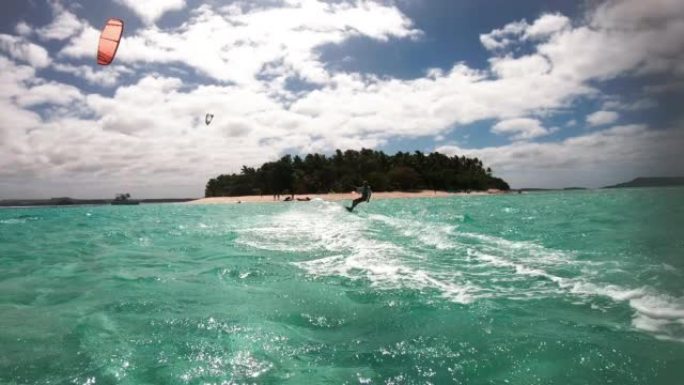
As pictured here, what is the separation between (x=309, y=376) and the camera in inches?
173

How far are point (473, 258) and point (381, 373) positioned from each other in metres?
7.74

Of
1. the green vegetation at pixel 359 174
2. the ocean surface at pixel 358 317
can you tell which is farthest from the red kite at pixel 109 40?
the green vegetation at pixel 359 174

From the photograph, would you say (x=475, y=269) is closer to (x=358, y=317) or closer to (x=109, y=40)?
(x=358, y=317)

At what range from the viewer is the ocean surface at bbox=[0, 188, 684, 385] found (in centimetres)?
445

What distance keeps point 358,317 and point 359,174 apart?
10456 cm

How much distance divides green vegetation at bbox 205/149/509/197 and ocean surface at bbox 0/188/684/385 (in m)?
93.3

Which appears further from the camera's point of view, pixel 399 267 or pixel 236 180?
pixel 236 180

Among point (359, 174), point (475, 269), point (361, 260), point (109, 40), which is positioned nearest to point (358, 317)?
point (475, 269)

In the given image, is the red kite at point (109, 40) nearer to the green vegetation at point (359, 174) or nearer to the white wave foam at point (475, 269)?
the white wave foam at point (475, 269)

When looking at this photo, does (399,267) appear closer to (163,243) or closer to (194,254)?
(194,254)

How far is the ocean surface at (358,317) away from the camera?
4.45 meters

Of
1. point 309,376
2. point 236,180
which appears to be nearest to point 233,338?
point 309,376

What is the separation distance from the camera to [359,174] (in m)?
111

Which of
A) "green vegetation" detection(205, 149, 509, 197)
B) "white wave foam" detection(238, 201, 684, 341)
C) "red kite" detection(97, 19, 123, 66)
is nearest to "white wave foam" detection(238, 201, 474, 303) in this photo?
"white wave foam" detection(238, 201, 684, 341)
